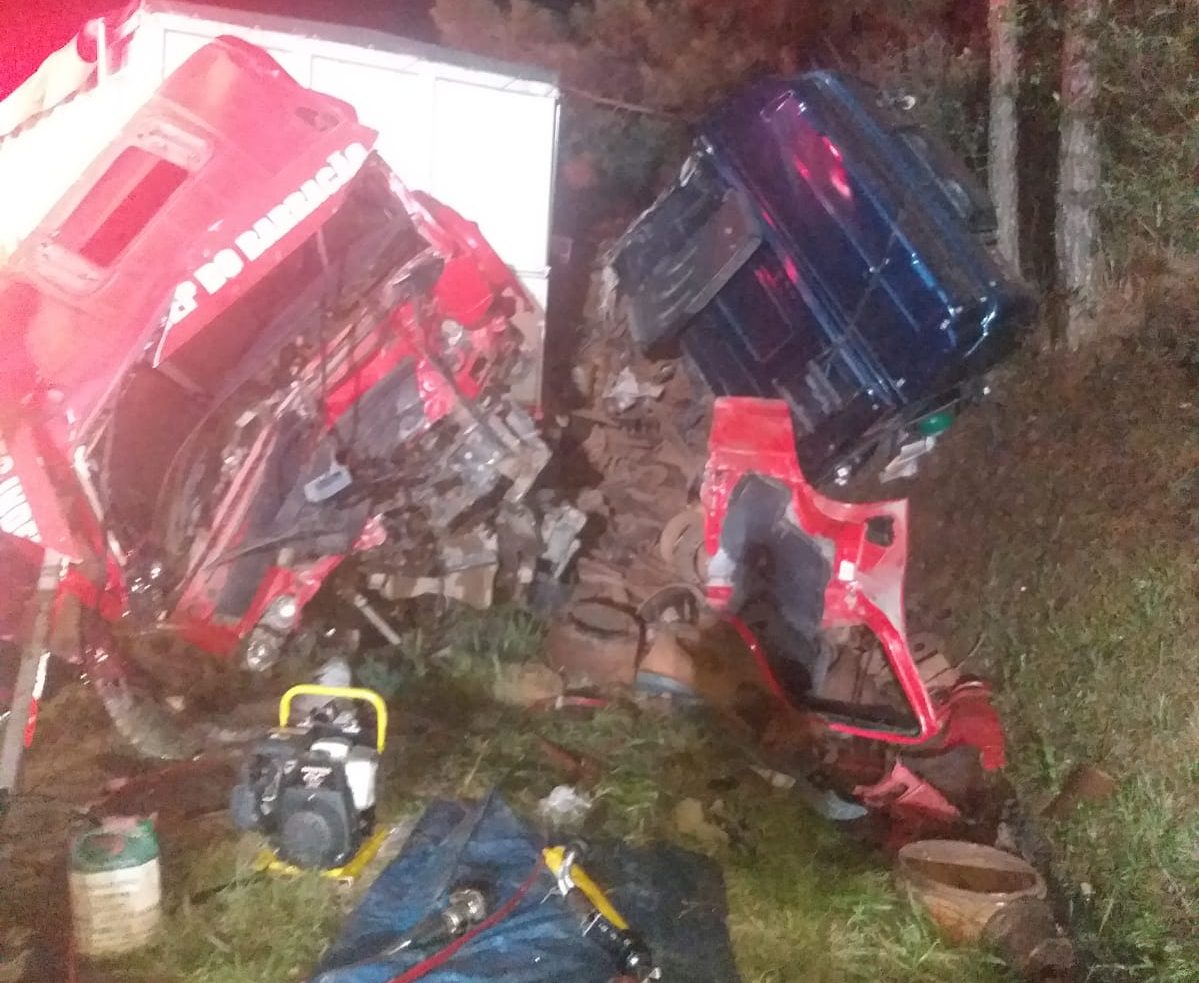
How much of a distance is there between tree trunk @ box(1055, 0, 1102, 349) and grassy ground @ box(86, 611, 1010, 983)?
6.88ft

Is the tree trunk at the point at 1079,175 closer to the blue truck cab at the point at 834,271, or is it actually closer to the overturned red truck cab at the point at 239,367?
the blue truck cab at the point at 834,271

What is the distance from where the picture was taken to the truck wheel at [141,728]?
2.94 m

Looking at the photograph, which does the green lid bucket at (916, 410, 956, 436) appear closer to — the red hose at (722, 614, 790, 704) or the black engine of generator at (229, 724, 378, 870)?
the red hose at (722, 614, 790, 704)

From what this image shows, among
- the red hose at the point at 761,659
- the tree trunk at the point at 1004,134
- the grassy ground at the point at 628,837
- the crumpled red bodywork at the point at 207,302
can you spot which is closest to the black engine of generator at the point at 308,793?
the grassy ground at the point at 628,837

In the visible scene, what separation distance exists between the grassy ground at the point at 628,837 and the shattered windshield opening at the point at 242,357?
108cm

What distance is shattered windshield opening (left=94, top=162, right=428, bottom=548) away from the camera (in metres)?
2.87

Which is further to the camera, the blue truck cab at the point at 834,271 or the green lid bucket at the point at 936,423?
the green lid bucket at the point at 936,423

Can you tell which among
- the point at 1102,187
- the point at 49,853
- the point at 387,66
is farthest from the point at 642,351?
the point at 49,853

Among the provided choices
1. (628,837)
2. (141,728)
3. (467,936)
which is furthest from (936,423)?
(141,728)

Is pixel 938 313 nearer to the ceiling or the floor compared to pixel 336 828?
nearer to the ceiling

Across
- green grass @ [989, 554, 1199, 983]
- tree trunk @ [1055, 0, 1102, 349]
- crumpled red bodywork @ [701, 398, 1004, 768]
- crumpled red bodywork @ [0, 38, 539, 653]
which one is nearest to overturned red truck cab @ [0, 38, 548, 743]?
crumpled red bodywork @ [0, 38, 539, 653]

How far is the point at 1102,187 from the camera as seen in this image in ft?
11.3

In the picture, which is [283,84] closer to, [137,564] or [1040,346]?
[137,564]

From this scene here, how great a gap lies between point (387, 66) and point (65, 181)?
135 centimetres
